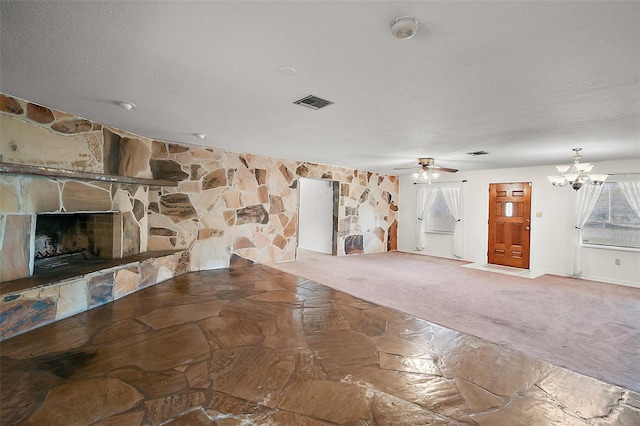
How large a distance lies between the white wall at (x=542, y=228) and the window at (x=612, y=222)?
192 millimetres

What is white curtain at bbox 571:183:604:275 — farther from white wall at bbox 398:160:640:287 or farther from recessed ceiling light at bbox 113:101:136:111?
recessed ceiling light at bbox 113:101:136:111

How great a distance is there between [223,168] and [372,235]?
434 centimetres

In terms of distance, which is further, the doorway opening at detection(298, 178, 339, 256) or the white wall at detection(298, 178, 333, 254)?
the white wall at detection(298, 178, 333, 254)

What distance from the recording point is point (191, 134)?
4023 mm

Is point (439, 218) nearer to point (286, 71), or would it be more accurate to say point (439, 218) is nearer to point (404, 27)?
point (286, 71)

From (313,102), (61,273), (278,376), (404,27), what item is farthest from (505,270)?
(61,273)

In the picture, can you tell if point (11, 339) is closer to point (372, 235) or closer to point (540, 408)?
point (540, 408)

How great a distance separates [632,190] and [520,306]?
345 cm

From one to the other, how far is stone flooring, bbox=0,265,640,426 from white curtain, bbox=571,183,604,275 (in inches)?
175

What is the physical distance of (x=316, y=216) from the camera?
7.97m

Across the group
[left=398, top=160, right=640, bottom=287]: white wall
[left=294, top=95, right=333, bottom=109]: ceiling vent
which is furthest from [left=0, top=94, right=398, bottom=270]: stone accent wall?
[left=294, top=95, right=333, bottom=109]: ceiling vent

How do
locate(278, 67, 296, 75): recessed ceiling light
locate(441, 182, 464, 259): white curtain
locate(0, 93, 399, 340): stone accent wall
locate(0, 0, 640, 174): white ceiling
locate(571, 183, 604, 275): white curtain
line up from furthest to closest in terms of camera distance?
locate(441, 182, 464, 259): white curtain → locate(571, 183, 604, 275): white curtain → locate(0, 93, 399, 340): stone accent wall → locate(278, 67, 296, 75): recessed ceiling light → locate(0, 0, 640, 174): white ceiling

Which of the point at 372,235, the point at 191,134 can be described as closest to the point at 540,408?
the point at 191,134

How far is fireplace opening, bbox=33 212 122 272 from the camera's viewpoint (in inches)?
142
